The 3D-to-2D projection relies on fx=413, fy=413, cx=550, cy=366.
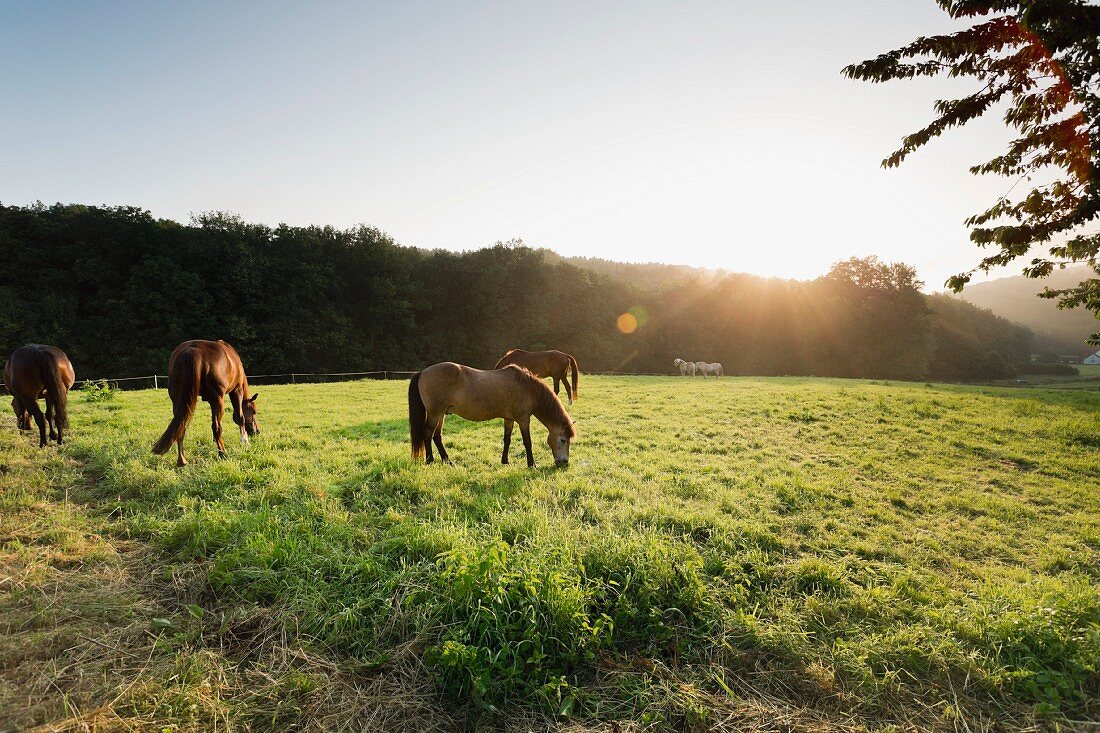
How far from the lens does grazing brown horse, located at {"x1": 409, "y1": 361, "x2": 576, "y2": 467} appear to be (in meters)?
6.81

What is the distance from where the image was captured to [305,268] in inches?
1334

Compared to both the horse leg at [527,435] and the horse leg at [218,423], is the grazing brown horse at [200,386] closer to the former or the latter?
the horse leg at [218,423]

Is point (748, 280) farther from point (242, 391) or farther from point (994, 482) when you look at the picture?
point (242, 391)

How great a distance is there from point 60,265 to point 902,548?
46.1 m

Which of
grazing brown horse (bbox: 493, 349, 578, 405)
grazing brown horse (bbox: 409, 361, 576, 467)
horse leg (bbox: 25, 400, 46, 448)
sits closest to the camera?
grazing brown horse (bbox: 409, 361, 576, 467)

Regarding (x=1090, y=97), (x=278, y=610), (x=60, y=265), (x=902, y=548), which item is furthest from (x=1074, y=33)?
(x=60, y=265)

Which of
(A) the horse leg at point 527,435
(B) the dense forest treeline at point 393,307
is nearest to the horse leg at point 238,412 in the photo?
(A) the horse leg at point 527,435

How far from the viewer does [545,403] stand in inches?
280

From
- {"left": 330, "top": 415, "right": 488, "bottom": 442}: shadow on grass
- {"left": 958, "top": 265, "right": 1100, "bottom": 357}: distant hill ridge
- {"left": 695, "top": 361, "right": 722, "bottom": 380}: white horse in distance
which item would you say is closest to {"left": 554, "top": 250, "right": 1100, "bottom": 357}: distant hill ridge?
{"left": 958, "top": 265, "right": 1100, "bottom": 357}: distant hill ridge

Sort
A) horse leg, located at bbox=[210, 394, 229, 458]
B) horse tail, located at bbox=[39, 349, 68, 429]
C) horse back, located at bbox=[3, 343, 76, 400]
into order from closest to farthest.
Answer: horse leg, located at bbox=[210, 394, 229, 458] < horse tail, located at bbox=[39, 349, 68, 429] < horse back, located at bbox=[3, 343, 76, 400]

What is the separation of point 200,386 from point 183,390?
1.50ft

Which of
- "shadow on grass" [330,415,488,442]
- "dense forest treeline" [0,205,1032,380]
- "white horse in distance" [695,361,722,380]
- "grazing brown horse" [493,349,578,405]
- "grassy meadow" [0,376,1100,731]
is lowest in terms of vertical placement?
"grassy meadow" [0,376,1100,731]

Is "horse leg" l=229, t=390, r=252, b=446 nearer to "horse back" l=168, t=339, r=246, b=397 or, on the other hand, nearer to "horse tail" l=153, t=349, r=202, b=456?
"horse back" l=168, t=339, r=246, b=397

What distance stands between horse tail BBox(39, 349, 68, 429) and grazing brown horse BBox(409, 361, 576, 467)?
650 cm
